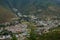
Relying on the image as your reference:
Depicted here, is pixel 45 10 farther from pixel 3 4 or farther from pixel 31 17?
pixel 3 4

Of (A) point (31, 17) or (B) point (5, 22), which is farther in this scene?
(A) point (31, 17)

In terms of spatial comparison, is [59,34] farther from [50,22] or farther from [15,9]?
[15,9]

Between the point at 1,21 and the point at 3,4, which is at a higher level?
the point at 3,4

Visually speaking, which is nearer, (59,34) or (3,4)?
(59,34)

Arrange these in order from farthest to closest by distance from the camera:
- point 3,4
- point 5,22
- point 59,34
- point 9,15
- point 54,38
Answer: point 3,4 < point 9,15 < point 5,22 < point 59,34 < point 54,38

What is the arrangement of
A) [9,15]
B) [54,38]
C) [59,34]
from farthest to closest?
[9,15], [59,34], [54,38]

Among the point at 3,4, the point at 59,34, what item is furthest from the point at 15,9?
the point at 59,34

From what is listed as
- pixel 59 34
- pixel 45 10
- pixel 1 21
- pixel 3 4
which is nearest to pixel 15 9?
pixel 3 4

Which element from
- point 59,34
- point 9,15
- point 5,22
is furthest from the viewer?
point 9,15

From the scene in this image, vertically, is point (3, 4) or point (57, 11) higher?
point (3, 4)
